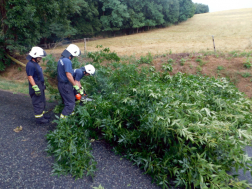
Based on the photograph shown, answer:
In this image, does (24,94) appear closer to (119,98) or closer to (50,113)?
(50,113)

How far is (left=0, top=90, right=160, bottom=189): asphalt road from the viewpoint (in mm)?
2834

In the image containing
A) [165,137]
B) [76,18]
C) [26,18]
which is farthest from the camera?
[76,18]

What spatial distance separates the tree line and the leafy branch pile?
8233 mm

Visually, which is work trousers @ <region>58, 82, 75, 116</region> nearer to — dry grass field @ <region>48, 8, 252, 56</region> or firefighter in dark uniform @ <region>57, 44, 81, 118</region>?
firefighter in dark uniform @ <region>57, 44, 81, 118</region>

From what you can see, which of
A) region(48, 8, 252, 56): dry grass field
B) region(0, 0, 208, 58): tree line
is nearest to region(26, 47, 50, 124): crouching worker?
region(0, 0, 208, 58): tree line

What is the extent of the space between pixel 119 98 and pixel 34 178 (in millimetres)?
2115

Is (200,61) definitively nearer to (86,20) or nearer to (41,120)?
(41,120)

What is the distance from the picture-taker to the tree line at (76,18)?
30.6 feet

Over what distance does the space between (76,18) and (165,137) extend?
27.7 meters

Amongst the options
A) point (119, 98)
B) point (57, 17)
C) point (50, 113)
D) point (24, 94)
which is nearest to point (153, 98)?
point (119, 98)

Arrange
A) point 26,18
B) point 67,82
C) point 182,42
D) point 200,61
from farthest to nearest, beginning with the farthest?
1. point 182,42
2. point 26,18
3. point 200,61
4. point 67,82

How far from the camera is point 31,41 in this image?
35.3 feet

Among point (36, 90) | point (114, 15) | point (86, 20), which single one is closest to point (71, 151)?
point (36, 90)

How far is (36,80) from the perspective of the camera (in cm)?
442
